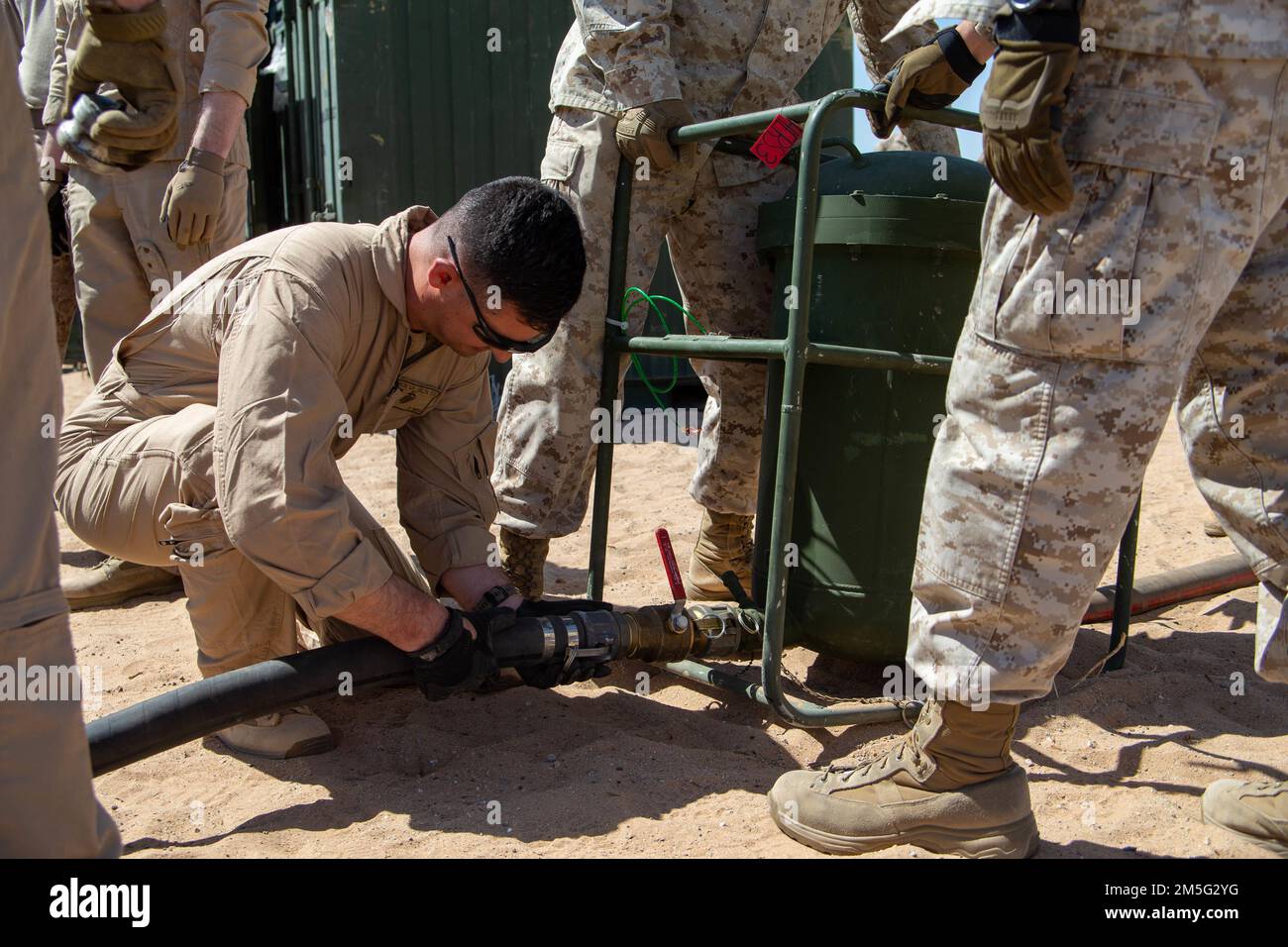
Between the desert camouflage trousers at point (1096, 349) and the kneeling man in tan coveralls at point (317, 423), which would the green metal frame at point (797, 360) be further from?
the desert camouflage trousers at point (1096, 349)

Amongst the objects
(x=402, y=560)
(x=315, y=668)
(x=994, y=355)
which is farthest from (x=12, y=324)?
(x=402, y=560)

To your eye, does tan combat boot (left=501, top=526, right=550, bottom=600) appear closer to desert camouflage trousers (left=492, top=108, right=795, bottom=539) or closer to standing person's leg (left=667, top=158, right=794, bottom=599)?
desert camouflage trousers (left=492, top=108, right=795, bottom=539)

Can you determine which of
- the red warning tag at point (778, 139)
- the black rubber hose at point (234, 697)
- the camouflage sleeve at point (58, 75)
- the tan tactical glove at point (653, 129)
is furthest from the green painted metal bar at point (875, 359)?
the camouflage sleeve at point (58, 75)

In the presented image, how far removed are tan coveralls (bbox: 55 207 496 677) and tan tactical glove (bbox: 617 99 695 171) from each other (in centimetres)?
57

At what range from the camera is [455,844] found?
1.98 meters

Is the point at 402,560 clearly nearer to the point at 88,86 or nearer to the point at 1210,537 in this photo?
the point at 88,86

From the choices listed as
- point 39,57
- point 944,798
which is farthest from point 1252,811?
point 39,57

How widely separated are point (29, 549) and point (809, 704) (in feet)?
5.58

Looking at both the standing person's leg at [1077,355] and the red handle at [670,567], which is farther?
the red handle at [670,567]

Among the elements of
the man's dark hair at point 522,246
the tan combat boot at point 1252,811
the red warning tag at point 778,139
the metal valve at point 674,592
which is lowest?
the tan combat boot at point 1252,811

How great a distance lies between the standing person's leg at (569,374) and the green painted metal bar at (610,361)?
0.02 meters

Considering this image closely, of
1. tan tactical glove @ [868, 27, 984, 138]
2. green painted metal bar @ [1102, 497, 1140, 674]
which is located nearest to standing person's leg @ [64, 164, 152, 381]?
tan tactical glove @ [868, 27, 984, 138]

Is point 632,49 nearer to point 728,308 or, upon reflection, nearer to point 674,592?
point 728,308

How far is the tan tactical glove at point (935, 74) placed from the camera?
214 cm
